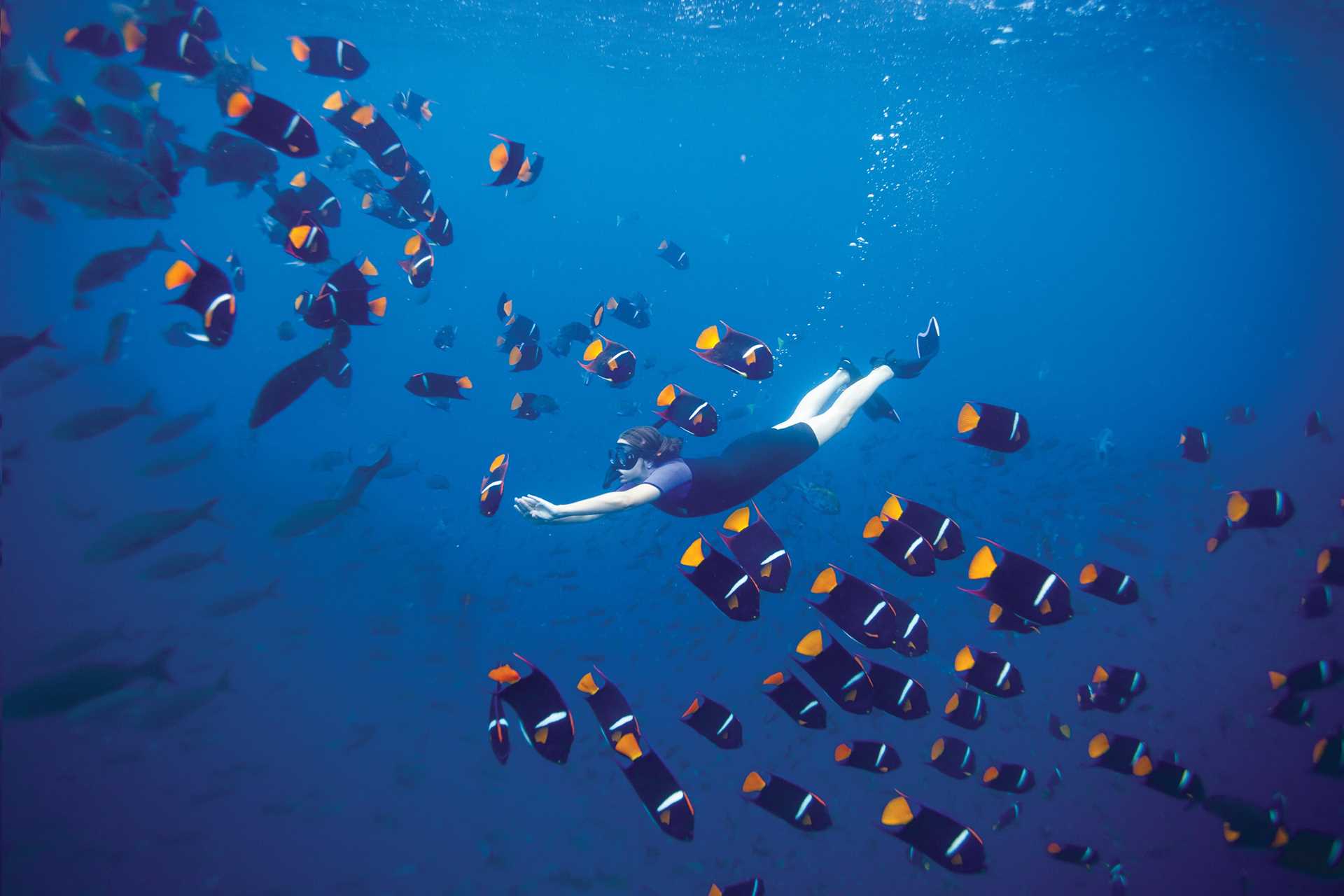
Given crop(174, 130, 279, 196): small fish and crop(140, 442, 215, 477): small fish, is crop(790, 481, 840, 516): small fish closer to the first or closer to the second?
crop(174, 130, 279, 196): small fish

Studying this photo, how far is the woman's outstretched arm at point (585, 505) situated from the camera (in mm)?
4633

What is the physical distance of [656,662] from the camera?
14.4 meters

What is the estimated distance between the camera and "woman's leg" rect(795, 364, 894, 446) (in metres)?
7.43

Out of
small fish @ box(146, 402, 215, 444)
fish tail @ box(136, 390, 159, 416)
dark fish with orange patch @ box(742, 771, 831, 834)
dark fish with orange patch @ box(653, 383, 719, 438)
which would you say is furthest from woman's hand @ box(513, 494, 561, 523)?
small fish @ box(146, 402, 215, 444)

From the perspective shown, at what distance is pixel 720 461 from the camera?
6.19 metres

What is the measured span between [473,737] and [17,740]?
7.41 metres

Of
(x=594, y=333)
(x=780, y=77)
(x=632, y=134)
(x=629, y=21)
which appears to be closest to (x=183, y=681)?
(x=594, y=333)

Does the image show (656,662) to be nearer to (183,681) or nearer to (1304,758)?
(183,681)

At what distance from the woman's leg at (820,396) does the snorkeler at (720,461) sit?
11 millimetres

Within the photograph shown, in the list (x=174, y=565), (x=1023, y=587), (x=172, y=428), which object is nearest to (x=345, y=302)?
(x=174, y=565)

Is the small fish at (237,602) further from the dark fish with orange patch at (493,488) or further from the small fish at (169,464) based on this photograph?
the dark fish with orange patch at (493,488)

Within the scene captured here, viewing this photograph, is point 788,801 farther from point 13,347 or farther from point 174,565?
point 174,565

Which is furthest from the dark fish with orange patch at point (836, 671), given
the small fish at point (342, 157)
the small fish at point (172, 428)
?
the small fish at point (172, 428)

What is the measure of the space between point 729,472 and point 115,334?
9.42m
